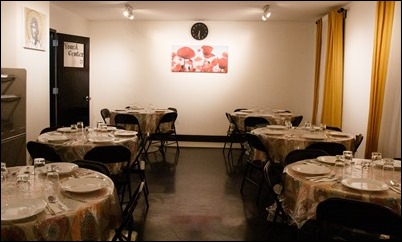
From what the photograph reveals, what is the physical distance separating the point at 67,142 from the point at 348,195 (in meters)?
2.41

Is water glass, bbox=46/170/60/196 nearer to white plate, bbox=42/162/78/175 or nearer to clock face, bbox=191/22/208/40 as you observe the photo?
white plate, bbox=42/162/78/175

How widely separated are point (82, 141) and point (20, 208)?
1.79m

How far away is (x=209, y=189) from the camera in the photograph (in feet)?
14.0

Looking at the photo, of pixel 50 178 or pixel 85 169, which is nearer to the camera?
pixel 50 178

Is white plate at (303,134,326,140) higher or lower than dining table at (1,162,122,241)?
higher

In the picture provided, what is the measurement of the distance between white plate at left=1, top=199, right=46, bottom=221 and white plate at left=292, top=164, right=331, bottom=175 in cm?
157

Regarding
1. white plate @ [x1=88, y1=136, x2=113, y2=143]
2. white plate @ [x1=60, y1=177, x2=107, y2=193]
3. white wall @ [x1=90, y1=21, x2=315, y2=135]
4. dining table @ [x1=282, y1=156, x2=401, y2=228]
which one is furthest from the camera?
white wall @ [x1=90, y1=21, x2=315, y2=135]

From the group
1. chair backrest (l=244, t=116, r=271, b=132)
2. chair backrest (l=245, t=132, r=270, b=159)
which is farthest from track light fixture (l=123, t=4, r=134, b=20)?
chair backrest (l=244, t=116, r=271, b=132)

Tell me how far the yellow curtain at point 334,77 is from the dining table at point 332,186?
256 centimetres

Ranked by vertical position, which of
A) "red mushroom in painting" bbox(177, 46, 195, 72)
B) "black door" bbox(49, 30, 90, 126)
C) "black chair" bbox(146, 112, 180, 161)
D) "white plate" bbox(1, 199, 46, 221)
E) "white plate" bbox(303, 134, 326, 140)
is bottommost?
"black chair" bbox(146, 112, 180, 161)

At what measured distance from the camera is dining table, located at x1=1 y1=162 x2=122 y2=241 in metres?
1.54

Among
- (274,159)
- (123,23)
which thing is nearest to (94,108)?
(123,23)

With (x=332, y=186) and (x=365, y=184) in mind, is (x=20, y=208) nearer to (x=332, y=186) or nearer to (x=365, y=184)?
(x=332, y=186)

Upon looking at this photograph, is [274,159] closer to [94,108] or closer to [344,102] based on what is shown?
[344,102]
